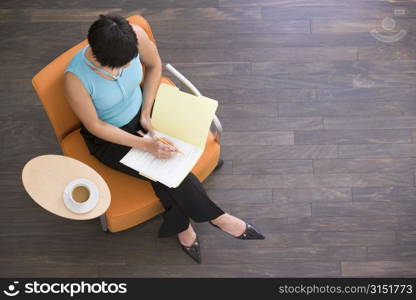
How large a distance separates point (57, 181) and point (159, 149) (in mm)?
438

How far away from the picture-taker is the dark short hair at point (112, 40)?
2.07m

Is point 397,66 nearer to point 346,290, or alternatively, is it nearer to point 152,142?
point 346,290

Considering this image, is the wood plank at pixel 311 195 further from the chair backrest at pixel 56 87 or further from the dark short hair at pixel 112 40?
the dark short hair at pixel 112 40

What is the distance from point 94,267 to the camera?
2.94 metres

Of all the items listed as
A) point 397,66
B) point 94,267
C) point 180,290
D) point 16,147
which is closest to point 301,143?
point 397,66

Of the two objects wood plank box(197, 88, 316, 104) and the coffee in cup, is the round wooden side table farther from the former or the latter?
wood plank box(197, 88, 316, 104)

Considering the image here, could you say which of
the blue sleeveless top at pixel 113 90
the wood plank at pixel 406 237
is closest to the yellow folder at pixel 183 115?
the blue sleeveless top at pixel 113 90

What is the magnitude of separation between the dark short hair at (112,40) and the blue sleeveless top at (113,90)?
0.16 meters

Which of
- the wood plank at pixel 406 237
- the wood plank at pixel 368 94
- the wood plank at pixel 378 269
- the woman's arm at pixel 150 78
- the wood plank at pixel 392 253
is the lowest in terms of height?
the wood plank at pixel 378 269

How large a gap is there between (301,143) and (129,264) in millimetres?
1130

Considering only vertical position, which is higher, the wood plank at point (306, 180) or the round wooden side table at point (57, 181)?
the round wooden side table at point (57, 181)

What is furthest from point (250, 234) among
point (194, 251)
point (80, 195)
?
point (80, 195)

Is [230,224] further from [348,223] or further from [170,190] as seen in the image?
[348,223]

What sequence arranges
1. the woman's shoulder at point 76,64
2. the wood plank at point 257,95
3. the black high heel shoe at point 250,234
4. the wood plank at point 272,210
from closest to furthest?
the woman's shoulder at point 76,64 < the black high heel shoe at point 250,234 < the wood plank at point 272,210 < the wood plank at point 257,95
